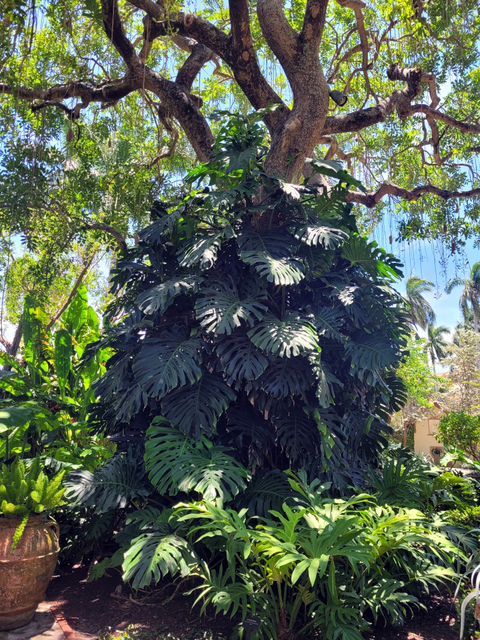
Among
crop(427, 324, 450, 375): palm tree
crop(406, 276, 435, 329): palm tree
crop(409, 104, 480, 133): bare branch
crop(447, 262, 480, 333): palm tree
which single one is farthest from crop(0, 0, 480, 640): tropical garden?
crop(427, 324, 450, 375): palm tree

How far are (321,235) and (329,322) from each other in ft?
1.97

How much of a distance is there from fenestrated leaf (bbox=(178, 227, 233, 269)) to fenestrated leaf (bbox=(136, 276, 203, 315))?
0.12m

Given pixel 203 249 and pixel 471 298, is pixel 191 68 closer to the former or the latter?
pixel 203 249

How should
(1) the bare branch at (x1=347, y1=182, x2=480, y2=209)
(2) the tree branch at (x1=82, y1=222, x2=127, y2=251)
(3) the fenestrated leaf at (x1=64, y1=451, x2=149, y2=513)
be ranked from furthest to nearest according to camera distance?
(1) the bare branch at (x1=347, y1=182, x2=480, y2=209)
(2) the tree branch at (x1=82, y1=222, x2=127, y2=251)
(3) the fenestrated leaf at (x1=64, y1=451, x2=149, y2=513)

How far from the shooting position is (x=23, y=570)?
284 cm

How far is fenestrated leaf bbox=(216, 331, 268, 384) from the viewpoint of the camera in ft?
10.3

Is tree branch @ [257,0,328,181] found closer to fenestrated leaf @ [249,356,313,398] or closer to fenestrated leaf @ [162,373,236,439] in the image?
fenestrated leaf @ [249,356,313,398]

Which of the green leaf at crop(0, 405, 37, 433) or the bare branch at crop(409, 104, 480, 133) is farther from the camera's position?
the bare branch at crop(409, 104, 480, 133)

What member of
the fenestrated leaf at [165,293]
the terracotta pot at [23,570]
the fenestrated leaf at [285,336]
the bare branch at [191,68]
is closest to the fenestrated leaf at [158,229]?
the fenestrated leaf at [165,293]

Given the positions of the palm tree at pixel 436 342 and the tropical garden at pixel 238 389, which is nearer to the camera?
the tropical garden at pixel 238 389

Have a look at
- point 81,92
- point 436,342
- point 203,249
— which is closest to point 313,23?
point 81,92

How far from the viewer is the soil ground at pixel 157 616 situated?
266 cm

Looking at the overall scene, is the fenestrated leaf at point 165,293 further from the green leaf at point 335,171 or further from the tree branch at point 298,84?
the tree branch at point 298,84

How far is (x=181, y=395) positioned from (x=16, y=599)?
146 cm
